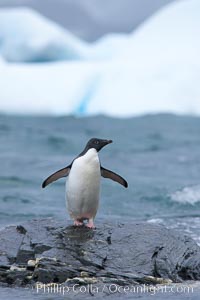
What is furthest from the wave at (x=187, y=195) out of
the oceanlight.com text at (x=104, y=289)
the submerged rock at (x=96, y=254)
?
the oceanlight.com text at (x=104, y=289)

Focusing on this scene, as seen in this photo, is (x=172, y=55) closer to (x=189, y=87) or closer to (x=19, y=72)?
(x=189, y=87)

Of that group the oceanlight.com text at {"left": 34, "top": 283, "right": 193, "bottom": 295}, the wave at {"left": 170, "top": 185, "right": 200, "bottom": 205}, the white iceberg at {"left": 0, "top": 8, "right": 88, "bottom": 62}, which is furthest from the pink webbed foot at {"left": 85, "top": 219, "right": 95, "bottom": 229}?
the white iceberg at {"left": 0, "top": 8, "right": 88, "bottom": 62}

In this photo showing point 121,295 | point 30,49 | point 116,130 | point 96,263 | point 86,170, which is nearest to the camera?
point 121,295

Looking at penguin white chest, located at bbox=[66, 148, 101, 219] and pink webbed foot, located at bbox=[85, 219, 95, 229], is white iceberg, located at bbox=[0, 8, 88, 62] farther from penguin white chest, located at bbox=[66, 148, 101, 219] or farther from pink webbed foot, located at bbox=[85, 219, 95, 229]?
pink webbed foot, located at bbox=[85, 219, 95, 229]

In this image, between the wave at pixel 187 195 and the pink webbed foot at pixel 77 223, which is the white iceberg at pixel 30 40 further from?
the pink webbed foot at pixel 77 223

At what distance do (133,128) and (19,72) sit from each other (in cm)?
313

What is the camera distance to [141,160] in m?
12.7

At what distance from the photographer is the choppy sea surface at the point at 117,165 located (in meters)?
8.54

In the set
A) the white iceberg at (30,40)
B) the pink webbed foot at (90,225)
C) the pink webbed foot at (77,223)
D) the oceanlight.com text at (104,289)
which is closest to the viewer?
the oceanlight.com text at (104,289)

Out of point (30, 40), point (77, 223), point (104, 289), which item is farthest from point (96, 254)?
point (30, 40)

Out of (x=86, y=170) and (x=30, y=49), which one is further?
(x=30, y=49)

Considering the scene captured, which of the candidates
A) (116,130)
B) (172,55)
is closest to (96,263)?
(116,130)

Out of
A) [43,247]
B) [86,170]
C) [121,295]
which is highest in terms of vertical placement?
[86,170]

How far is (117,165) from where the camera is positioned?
12.2m
